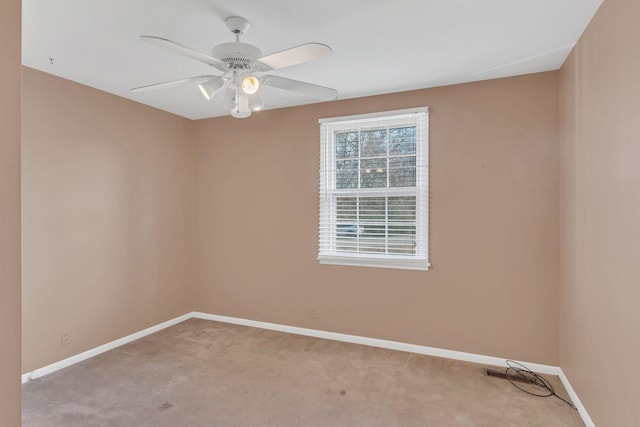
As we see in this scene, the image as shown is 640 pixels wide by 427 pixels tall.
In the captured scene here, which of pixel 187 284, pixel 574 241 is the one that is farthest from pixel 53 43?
pixel 574 241

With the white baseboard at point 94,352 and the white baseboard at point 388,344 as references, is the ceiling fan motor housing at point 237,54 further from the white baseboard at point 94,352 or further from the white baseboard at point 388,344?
the white baseboard at point 94,352

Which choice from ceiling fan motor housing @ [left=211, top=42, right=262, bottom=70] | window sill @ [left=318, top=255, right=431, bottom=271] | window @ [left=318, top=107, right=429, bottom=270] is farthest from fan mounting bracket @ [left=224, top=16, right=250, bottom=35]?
window sill @ [left=318, top=255, right=431, bottom=271]

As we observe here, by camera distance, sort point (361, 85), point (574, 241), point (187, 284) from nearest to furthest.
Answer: point (574, 241)
point (361, 85)
point (187, 284)

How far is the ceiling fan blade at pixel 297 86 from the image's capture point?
2.21 meters

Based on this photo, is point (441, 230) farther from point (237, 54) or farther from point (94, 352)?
point (94, 352)

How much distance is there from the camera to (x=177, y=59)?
8.82ft

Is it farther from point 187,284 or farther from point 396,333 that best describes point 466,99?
point 187,284

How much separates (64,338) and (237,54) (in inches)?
115

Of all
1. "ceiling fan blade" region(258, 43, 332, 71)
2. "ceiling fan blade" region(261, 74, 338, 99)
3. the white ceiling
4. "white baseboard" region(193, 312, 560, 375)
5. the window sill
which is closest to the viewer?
"ceiling fan blade" region(258, 43, 332, 71)

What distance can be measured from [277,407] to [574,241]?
2443 mm

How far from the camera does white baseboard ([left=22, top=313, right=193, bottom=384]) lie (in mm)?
2887

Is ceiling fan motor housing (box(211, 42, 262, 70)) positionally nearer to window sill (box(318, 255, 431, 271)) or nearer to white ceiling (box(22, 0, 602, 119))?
white ceiling (box(22, 0, 602, 119))

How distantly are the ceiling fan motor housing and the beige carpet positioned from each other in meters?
2.26

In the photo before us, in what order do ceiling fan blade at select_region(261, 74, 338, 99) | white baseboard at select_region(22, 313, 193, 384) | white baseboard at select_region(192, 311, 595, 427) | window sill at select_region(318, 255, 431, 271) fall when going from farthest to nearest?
1. window sill at select_region(318, 255, 431, 271)
2. white baseboard at select_region(22, 313, 193, 384)
3. white baseboard at select_region(192, 311, 595, 427)
4. ceiling fan blade at select_region(261, 74, 338, 99)
